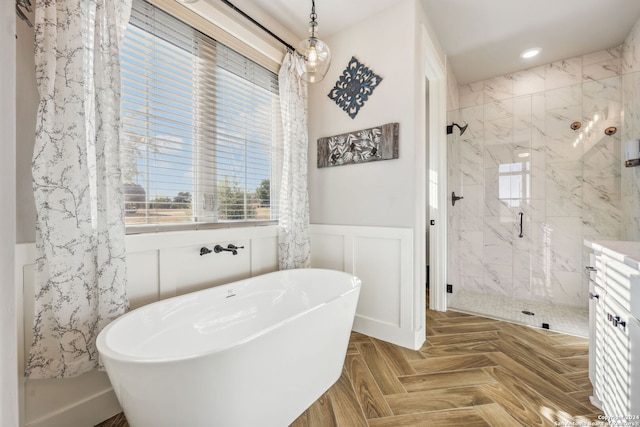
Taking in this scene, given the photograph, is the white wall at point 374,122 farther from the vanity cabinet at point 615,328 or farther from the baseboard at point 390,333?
the vanity cabinet at point 615,328

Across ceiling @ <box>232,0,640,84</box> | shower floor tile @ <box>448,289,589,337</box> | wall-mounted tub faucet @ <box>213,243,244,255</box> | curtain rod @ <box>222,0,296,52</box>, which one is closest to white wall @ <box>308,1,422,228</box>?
ceiling @ <box>232,0,640,84</box>

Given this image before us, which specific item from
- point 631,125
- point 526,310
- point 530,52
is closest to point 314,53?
point 530,52

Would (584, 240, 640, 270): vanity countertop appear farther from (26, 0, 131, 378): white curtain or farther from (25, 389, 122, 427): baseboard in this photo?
(25, 389, 122, 427): baseboard

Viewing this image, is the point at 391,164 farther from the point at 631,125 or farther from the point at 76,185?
the point at 631,125

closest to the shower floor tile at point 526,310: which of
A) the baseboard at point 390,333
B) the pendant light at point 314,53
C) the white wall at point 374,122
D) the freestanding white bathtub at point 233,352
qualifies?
the baseboard at point 390,333

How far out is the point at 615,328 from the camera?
3.78ft

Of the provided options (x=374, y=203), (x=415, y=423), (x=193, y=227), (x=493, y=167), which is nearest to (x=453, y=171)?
(x=493, y=167)

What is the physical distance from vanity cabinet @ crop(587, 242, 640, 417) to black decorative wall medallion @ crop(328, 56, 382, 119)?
178cm

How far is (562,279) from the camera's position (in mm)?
2822

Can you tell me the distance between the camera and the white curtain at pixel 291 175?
223 centimetres

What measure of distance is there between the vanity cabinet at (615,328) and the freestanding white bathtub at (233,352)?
1.16 metres

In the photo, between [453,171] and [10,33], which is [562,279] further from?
[10,33]

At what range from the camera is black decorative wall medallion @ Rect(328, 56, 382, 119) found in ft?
7.25

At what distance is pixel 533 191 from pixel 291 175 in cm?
271
